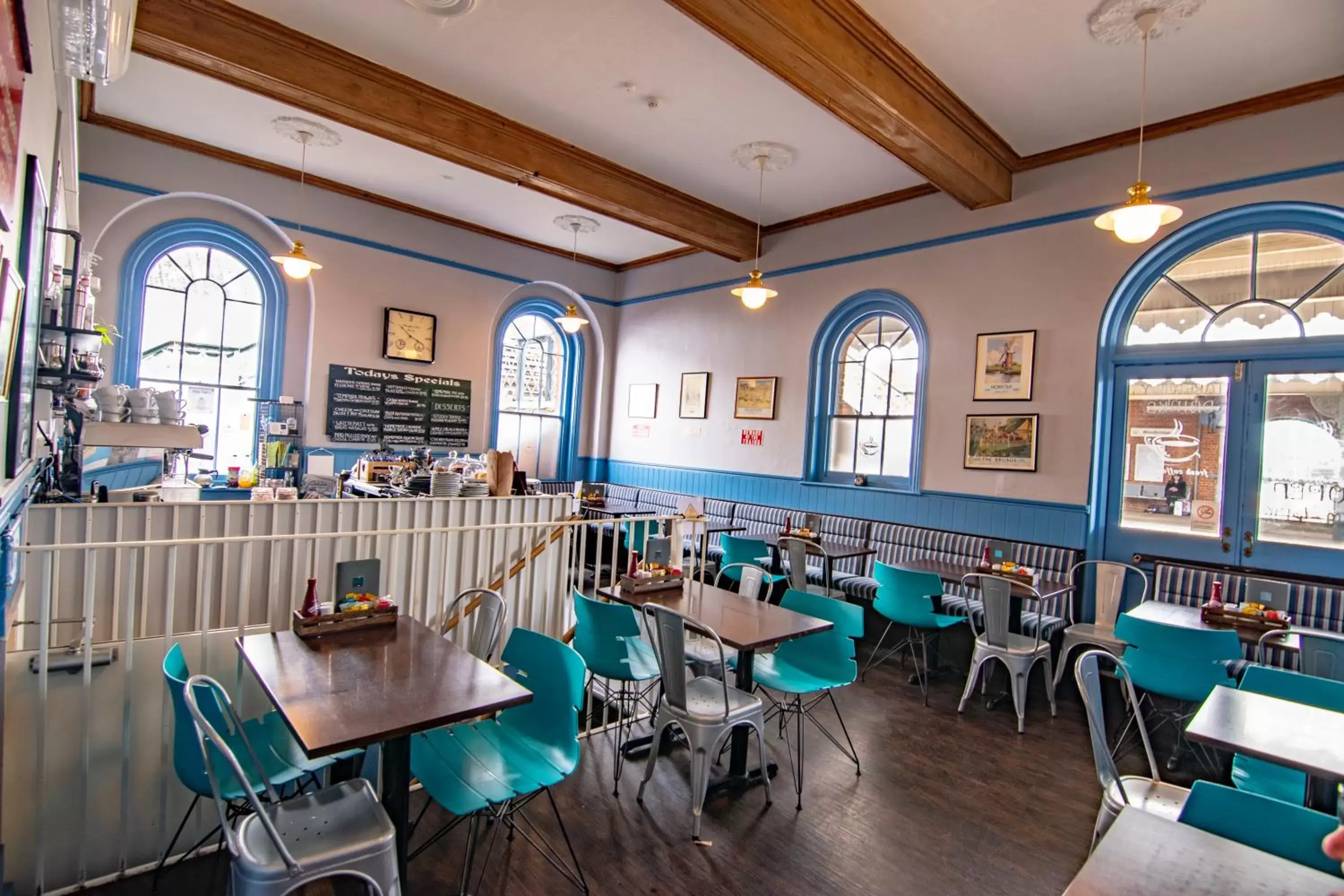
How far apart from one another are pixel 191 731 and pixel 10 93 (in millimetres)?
1662

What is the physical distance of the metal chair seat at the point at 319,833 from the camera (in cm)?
170

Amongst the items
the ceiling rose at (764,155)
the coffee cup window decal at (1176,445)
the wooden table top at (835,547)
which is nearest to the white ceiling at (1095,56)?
the ceiling rose at (764,155)

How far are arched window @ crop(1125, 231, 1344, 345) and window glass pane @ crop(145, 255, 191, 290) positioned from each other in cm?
848

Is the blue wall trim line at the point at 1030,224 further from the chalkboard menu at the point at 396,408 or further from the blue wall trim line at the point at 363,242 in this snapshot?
the chalkboard menu at the point at 396,408

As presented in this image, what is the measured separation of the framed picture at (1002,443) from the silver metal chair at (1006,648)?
5.45 feet

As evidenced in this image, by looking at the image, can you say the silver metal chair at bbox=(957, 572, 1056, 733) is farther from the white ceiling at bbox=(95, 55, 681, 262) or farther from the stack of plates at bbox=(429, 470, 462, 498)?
the white ceiling at bbox=(95, 55, 681, 262)

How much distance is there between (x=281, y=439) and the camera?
7.23 meters

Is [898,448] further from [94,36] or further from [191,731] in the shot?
[94,36]

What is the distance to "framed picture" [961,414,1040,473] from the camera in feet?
18.2

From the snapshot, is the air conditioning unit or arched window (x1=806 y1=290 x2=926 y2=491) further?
arched window (x1=806 y1=290 x2=926 y2=491)

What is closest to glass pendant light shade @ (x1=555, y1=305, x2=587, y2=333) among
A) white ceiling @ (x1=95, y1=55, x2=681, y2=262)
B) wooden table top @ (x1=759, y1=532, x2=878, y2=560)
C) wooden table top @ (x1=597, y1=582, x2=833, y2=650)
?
white ceiling @ (x1=95, y1=55, x2=681, y2=262)

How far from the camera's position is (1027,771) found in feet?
11.2

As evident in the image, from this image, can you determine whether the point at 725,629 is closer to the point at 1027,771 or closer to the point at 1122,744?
the point at 1027,771

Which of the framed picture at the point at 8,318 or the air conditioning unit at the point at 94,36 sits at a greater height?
the air conditioning unit at the point at 94,36
